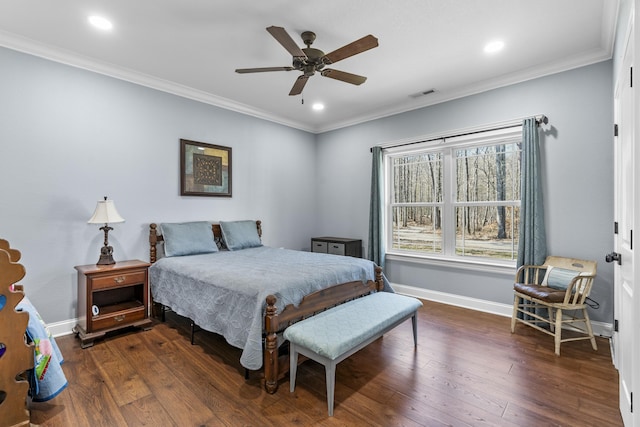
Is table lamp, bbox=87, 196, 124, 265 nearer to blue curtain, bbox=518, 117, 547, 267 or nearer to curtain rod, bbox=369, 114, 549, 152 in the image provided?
curtain rod, bbox=369, 114, 549, 152

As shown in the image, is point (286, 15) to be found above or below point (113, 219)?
above

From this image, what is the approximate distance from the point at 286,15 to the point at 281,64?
0.82 m

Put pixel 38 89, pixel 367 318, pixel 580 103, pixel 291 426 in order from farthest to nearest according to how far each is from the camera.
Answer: pixel 580 103 < pixel 38 89 < pixel 367 318 < pixel 291 426

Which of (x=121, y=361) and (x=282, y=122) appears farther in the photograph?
(x=282, y=122)

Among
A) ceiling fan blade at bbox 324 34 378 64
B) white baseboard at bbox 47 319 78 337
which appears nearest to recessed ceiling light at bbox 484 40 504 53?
ceiling fan blade at bbox 324 34 378 64

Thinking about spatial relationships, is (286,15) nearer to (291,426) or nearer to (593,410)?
(291,426)

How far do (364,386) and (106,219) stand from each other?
2801 millimetres

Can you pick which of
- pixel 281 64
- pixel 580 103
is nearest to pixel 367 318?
pixel 281 64

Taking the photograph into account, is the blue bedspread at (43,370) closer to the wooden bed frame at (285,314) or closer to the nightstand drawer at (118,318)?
the nightstand drawer at (118,318)

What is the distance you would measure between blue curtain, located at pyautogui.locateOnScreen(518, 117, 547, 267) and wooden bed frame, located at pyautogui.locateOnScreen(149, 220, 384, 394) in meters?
1.89

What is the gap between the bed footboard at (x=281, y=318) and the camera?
81.4 inches

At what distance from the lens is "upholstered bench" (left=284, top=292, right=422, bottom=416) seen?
186 cm

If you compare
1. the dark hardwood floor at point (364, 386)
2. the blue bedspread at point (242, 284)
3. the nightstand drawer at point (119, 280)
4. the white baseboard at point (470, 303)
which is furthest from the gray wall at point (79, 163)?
the white baseboard at point (470, 303)

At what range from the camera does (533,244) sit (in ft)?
10.8
